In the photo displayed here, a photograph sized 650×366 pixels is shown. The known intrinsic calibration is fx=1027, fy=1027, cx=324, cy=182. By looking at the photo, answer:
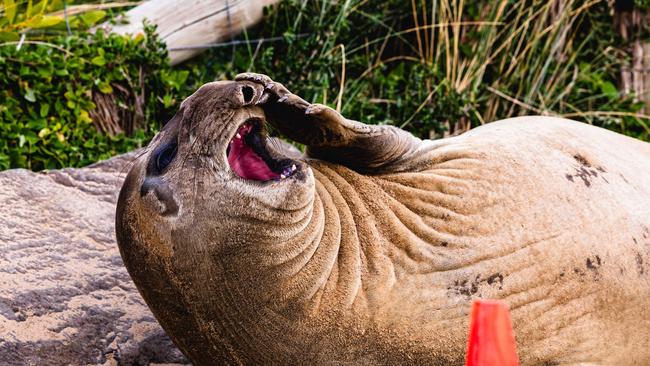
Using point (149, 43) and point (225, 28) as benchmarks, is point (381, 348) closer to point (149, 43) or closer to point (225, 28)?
point (149, 43)

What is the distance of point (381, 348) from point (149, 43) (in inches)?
139

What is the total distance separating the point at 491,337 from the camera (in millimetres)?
1505

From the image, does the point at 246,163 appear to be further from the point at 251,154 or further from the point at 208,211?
the point at 208,211

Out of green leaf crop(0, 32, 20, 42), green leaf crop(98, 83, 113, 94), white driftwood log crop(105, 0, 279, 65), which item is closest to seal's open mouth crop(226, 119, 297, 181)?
green leaf crop(98, 83, 113, 94)

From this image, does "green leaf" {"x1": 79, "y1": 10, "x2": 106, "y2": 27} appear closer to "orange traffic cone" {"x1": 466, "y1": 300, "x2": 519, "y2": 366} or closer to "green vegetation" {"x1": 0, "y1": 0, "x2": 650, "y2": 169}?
"green vegetation" {"x1": 0, "y1": 0, "x2": 650, "y2": 169}

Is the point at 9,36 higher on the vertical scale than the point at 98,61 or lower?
higher

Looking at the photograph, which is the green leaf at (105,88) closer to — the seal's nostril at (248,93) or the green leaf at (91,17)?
the green leaf at (91,17)

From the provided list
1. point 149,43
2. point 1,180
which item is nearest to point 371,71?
point 149,43

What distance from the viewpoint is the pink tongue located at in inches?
124

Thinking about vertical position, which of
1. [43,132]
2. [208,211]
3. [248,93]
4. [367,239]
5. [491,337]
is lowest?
[43,132]

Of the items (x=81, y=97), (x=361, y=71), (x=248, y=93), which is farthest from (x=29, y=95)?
(x=248, y=93)

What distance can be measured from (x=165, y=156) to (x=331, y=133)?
20.9 inches

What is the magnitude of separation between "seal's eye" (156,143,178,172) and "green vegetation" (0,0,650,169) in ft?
8.47

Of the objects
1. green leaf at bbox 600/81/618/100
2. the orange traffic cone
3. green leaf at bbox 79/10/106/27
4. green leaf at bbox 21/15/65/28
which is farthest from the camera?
green leaf at bbox 600/81/618/100
